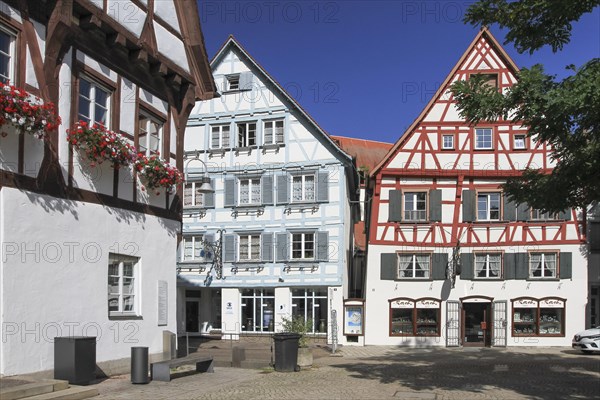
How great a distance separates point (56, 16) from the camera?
1205 centimetres

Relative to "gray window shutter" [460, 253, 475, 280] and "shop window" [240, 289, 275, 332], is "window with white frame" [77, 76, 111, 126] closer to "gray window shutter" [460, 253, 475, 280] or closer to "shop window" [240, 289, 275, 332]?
"shop window" [240, 289, 275, 332]

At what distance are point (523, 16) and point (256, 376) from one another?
31.5ft

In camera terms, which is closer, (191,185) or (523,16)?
(523,16)

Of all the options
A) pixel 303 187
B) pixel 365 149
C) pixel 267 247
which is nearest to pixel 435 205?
pixel 303 187

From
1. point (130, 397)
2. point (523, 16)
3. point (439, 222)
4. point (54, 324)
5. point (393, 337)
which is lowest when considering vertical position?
point (393, 337)

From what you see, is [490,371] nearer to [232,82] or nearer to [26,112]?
[26,112]

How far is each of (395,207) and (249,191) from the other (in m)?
6.89

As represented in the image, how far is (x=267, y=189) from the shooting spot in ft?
98.1

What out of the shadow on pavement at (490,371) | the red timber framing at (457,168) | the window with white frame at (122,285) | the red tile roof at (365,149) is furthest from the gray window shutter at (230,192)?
the red tile roof at (365,149)

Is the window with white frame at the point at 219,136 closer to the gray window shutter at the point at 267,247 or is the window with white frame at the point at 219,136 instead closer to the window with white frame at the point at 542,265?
the gray window shutter at the point at 267,247

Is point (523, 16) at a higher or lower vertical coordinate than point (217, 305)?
higher

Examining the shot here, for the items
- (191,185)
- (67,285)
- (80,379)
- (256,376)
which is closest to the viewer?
(80,379)

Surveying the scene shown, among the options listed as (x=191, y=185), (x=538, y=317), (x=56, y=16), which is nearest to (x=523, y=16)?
(x=56, y=16)

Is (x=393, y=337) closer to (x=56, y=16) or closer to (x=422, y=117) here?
(x=422, y=117)
